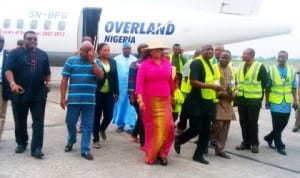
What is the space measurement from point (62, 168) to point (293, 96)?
12.9 ft

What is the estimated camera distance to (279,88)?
22.9 ft

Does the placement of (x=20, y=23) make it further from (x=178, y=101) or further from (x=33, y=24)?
(x=178, y=101)

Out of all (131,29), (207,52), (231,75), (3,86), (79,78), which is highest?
(131,29)

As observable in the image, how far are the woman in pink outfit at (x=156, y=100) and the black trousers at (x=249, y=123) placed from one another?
5.42 feet

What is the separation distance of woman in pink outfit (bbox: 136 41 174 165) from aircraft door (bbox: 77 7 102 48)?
9.45 metres

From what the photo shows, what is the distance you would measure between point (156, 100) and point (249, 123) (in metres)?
1.92

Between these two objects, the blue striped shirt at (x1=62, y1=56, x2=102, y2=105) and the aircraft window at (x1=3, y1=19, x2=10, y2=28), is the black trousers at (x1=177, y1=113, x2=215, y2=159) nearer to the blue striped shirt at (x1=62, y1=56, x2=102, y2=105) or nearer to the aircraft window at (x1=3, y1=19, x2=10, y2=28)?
the blue striped shirt at (x1=62, y1=56, x2=102, y2=105)

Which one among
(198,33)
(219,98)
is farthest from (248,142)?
(198,33)

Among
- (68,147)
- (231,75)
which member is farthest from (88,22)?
(68,147)

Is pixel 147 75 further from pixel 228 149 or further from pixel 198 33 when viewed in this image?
pixel 198 33

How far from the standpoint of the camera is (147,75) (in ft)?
18.8

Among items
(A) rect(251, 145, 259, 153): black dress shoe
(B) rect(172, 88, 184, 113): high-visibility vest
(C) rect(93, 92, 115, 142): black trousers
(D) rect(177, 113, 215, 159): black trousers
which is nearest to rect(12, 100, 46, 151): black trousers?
(C) rect(93, 92, 115, 142): black trousers

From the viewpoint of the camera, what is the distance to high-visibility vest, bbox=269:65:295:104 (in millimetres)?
6965

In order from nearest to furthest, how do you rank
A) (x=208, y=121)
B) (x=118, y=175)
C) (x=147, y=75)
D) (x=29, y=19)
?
(x=118, y=175)
(x=147, y=75)
(x=208, y=121)
(x=29, y=19)
